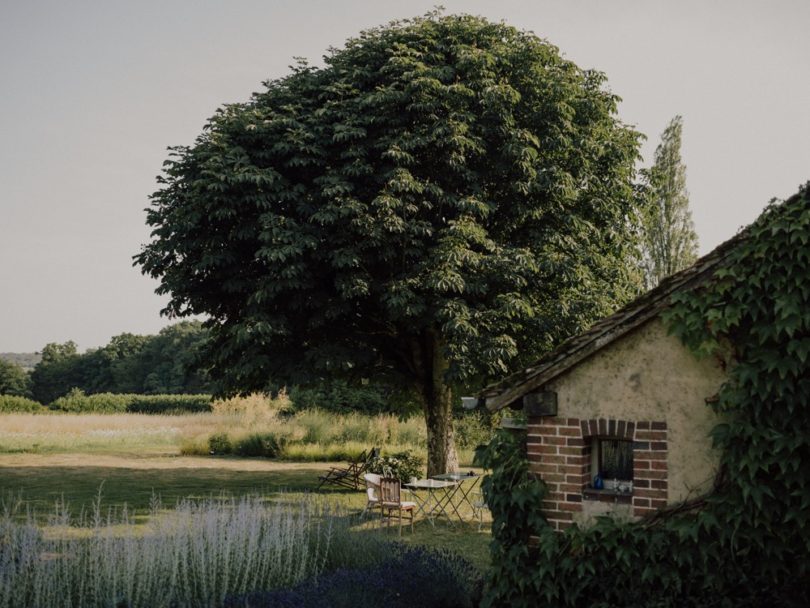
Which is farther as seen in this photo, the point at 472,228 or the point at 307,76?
the point at 307,76

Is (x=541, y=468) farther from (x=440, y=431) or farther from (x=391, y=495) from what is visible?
(x=440, y=431)

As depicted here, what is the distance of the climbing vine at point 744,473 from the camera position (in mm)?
7324

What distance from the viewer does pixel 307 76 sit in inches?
745

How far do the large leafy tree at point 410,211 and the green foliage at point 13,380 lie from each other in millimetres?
65880

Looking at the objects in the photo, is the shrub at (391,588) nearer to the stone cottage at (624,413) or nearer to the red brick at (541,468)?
the stone cottage at (624,413)

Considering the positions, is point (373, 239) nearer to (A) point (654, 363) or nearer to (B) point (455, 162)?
(B) point (455, 162)

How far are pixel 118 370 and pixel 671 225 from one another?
60.4m

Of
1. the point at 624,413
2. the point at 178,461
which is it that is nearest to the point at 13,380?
the point at 178,461

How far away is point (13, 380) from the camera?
7656 cm

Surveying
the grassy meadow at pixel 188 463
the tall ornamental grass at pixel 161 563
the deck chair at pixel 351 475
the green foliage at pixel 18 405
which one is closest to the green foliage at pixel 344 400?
the grassy meadow at pixel 188 463

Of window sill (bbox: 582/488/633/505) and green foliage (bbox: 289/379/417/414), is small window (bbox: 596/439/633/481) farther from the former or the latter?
green foliage (bbox: 289/379/417/414)

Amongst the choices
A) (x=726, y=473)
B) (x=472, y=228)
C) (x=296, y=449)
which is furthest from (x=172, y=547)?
(x=296, y=449)

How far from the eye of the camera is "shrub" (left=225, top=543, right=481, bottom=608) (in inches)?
326

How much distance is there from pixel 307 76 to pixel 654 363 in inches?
528
